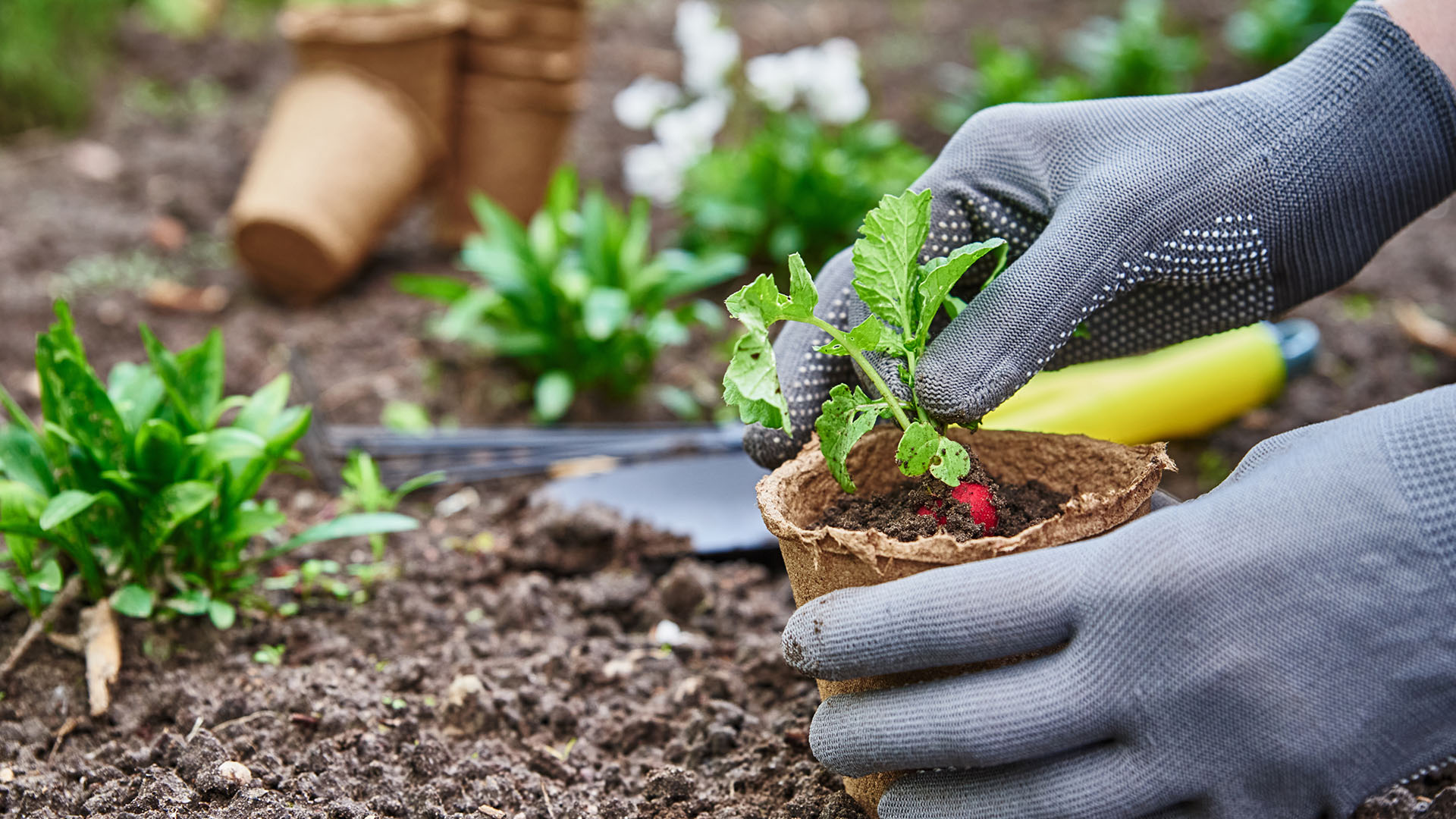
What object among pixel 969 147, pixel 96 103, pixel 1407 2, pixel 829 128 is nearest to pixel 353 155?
pixel 829 128

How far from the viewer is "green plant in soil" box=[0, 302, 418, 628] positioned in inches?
65.6

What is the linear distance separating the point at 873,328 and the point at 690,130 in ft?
8.91

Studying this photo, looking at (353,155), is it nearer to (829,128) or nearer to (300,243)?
(300,243)

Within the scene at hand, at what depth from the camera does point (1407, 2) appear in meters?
1.52

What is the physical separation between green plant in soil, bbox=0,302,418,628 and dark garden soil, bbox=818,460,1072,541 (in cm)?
87

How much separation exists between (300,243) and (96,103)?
234 cm

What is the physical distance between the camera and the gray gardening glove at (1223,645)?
3.50ft

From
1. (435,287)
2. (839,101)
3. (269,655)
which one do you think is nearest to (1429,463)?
(269,655)

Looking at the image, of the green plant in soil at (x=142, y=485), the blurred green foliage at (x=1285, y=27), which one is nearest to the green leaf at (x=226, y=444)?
the green plant in soil at (x=142, y=485)

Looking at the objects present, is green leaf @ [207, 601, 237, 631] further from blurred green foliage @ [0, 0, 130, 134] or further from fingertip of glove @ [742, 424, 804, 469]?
blurred green foliage @ [0, 0, 130, 134]

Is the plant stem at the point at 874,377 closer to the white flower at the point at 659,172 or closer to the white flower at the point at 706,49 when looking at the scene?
the white flower at the point at 659,172

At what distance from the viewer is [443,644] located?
1.86m

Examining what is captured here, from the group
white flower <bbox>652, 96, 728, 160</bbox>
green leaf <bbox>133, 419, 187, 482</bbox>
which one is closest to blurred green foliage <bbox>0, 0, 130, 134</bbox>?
white flower <bbox>652, 96, 728, 160</bbox>

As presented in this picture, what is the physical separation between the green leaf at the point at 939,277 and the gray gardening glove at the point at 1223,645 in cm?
32
